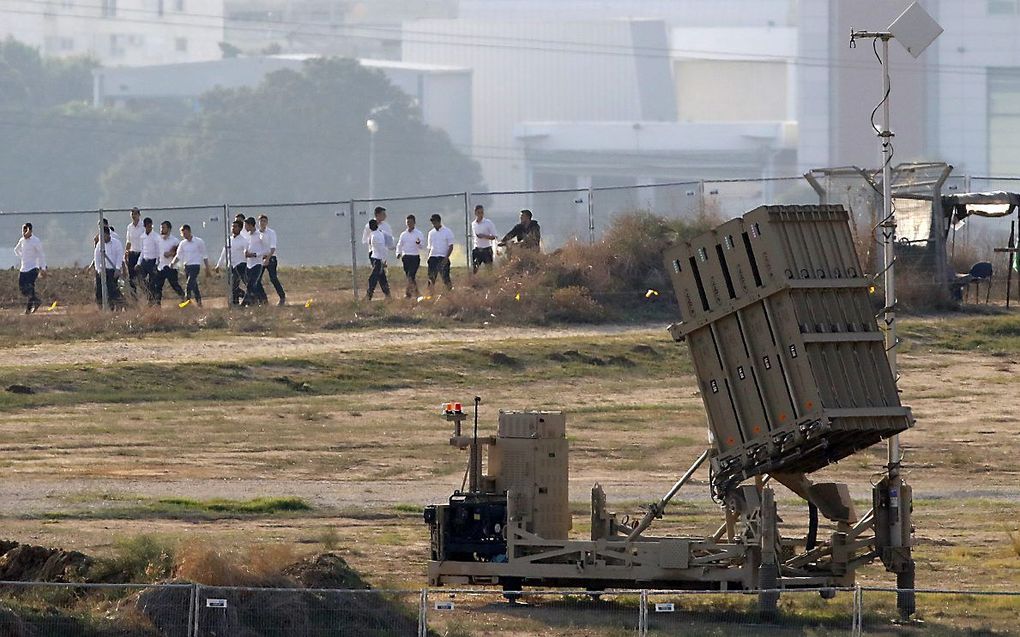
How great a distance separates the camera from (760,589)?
60.0 ft

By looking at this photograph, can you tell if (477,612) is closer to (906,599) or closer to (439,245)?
(906,599)

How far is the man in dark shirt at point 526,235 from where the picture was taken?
138ft

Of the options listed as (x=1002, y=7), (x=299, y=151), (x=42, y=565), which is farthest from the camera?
(x=1002, y=7)

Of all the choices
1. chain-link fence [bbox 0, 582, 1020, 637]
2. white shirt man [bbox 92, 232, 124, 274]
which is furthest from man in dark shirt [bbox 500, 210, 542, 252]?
chain-link fence [bbox 0, 582, 1020, 637]

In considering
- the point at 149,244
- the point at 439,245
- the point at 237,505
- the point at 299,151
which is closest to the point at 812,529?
the point at 237,505

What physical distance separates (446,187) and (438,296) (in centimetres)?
9883

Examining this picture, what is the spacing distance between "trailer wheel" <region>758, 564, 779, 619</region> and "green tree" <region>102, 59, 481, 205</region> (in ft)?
361

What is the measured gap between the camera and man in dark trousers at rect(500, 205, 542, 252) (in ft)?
138

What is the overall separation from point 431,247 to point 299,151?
91278 mm

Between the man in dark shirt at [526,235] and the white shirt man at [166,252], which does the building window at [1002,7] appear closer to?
the man in dark shirt at [526,235]

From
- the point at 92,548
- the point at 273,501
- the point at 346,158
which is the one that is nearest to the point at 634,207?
the point at 273,501

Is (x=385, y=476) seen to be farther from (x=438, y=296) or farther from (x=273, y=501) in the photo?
(x=438, y=296)

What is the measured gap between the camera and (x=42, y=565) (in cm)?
1880

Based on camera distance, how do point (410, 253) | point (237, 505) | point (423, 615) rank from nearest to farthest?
point (423, 615)
point (237, 505)
point (410, 253)
